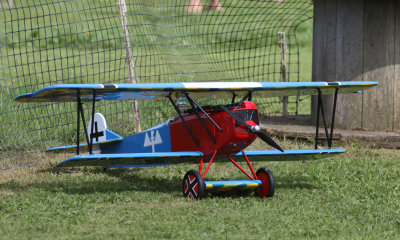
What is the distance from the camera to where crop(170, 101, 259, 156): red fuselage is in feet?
20.6

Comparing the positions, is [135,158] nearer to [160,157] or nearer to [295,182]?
[160,157]

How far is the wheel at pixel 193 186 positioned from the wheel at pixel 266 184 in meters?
0.82

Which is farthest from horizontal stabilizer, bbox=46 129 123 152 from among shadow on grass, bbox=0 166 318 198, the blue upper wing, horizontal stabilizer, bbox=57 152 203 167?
horizontal stabilizer, bbox=57 152 203 167

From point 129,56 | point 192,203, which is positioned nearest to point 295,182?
point 192,203

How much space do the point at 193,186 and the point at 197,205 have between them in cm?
37

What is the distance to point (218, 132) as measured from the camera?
21.3 feet

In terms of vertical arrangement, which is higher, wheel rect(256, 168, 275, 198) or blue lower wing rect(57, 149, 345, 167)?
blue lower wing rect(57, 149, 345, 167)

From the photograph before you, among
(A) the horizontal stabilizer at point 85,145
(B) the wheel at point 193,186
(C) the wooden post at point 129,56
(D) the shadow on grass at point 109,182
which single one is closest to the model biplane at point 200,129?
(B) the wheel at point 193,186

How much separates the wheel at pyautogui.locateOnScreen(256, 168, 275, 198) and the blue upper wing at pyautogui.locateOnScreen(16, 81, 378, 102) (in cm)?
108

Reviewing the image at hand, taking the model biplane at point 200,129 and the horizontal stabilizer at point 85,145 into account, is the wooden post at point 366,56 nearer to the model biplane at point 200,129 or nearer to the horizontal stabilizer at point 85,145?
the model biplane at point 200,129

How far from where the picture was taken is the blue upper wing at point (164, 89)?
5.79 meters

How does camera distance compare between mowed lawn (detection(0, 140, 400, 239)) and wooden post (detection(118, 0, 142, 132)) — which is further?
wooden post (detection(118, 0, 142, 132))

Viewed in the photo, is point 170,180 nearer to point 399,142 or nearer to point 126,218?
point 126,218

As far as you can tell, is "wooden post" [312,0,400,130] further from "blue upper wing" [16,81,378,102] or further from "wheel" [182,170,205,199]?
"wheel" [182,170,205,199]
